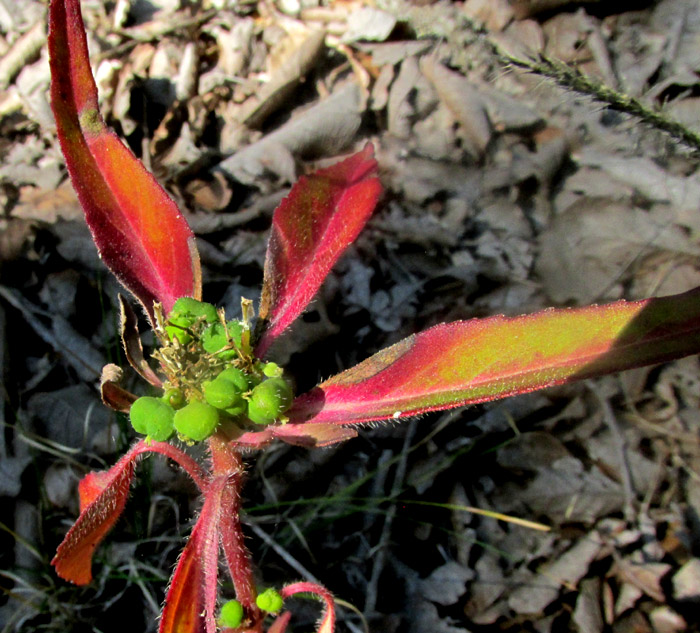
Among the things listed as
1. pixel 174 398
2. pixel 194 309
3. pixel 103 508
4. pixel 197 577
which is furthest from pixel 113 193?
pixel 197 577

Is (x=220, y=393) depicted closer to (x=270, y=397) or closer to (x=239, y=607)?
(x=270, y=397)

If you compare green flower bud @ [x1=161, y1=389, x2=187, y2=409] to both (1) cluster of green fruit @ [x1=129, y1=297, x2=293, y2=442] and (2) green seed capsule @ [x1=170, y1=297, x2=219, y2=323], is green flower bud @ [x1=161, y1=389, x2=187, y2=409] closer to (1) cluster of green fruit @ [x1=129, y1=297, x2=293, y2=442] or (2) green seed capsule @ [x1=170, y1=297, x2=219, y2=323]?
(1) cluster of green fruit @ [x1=129, y1=297, x2=293, y2=442]

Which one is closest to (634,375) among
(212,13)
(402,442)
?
(402,442)

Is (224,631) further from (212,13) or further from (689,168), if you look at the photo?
(212,13)

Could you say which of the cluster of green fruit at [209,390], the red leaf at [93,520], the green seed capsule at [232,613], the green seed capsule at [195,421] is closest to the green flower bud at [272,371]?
the cluster of green fruit at [209,390]

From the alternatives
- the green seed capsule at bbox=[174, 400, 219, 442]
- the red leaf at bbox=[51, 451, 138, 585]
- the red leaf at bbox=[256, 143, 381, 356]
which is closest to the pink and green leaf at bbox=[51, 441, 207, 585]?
the red leaf at bbox=[51, 451, 138, 585]

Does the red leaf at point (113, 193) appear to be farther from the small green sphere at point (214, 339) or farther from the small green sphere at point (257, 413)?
the small green sphere at point (257, 413)

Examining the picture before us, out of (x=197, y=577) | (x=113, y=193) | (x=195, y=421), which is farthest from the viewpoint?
(x=113, y=193)
